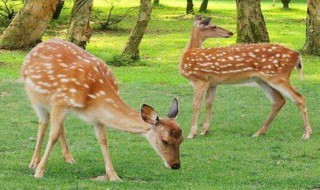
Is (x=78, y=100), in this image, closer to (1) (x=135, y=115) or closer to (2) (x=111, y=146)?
(1) (x=135, y=115)

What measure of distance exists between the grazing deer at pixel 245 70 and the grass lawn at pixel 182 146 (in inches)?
16.4

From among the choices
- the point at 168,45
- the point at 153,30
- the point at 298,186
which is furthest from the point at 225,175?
the point at 153,30

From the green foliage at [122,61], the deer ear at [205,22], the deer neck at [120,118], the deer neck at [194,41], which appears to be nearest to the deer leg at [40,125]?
the deer neck at [120,118]

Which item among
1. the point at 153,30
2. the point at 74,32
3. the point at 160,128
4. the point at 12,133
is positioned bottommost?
the point at 153,30

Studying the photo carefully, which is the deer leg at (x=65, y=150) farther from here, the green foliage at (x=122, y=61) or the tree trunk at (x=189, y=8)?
the tree trunk at (x=189, y=8)

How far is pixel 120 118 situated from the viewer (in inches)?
308

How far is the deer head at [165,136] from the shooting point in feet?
24.7

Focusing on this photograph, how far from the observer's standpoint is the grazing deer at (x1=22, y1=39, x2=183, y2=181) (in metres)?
7.59

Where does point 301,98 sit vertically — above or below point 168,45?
above

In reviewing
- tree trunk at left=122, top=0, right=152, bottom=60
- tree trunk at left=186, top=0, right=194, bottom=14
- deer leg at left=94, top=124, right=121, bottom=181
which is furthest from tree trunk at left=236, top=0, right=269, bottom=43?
tree trunk at left=186, top=0, right=194, bottom=14

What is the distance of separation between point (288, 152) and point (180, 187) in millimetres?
2672

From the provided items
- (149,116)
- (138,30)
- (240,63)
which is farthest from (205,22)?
(138,30)

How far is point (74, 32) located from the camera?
20484 millimetres

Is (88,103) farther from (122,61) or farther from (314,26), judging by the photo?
(314,26)
